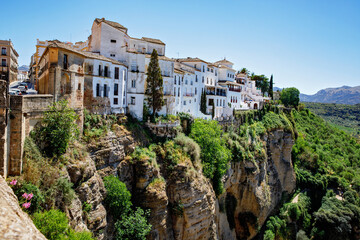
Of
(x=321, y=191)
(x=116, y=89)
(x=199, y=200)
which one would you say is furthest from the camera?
(x=321, y=191)

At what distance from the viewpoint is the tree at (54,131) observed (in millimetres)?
17234

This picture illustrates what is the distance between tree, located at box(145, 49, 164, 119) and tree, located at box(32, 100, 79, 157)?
1424 cm

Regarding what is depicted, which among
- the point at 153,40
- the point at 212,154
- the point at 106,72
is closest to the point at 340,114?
the point at 212,154

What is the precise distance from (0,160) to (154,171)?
13972 mm

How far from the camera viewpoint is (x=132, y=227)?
21.5 m

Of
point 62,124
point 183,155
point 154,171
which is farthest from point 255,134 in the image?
point 62,124

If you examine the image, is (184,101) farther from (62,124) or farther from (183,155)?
(62,124)

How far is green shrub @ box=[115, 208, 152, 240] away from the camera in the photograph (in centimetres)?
2142

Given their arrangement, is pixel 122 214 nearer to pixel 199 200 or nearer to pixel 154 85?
pixel 199 200

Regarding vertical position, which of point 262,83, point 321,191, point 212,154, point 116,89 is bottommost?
point 321,191

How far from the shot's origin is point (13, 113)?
49.4 ft

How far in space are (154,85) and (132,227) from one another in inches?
638

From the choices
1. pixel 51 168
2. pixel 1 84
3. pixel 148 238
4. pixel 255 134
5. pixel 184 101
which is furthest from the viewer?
pixel 255 134

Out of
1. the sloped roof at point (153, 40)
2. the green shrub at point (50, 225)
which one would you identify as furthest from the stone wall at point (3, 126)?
the sloped roof at point (153, 40)
